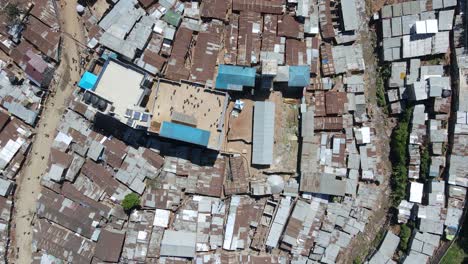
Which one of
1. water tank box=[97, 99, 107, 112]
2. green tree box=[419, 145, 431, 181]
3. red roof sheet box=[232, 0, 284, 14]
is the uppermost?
red roof sheet box=[232, 0, 284, 14]

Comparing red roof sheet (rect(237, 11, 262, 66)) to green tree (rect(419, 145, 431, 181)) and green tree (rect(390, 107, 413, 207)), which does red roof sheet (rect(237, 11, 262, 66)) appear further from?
green tree (rect(419, 145, 431, 181))

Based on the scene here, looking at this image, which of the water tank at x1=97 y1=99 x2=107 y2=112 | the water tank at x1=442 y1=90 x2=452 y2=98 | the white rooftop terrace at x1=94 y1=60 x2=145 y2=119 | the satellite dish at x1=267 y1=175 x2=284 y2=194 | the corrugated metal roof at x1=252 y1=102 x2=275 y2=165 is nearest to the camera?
the water tank at x1=97 y1=99 x2=107 y2=112

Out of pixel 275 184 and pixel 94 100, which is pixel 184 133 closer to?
pixel 94 100

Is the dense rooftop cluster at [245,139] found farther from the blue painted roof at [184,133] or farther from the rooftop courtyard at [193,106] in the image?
the blue painted roof at [184,133]

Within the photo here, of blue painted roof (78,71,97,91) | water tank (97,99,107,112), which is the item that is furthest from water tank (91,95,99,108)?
blue painted roof (78,71,97,91)

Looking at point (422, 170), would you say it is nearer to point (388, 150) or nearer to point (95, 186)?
point (388, 150)

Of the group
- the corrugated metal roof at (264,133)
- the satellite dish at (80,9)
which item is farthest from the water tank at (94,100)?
the corrugated metal roof at (264,133)

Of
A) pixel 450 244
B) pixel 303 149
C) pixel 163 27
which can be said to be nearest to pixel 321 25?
pixel 303 149
